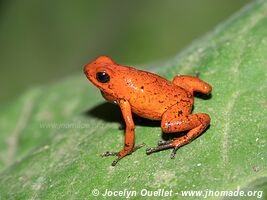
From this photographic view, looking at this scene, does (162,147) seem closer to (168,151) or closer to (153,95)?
(168,151)

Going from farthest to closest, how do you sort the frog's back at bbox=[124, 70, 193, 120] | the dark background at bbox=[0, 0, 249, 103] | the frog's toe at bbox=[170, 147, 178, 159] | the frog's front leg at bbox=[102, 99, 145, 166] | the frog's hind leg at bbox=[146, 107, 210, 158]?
the dark background at bbox=[0, 0, 249, 103], the frog's back at bbox=[124, 70, 193, 120], the frog's front leg at bbox=[102, 99, 145, 166], the frog's hind leg at bbox=[146, 107, 210, 158], the frog's toe at bbox=[170, 147, 178, 159]

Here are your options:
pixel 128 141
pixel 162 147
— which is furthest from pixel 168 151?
pixel 128 141

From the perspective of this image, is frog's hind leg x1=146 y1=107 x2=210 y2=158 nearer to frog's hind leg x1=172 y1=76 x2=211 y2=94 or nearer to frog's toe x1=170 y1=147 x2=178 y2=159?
A: frog's toe x1=170 y1=147 x2=178 y2=159

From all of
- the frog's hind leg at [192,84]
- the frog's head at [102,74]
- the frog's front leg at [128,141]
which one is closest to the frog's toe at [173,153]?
the frog's front leg at [128,141]

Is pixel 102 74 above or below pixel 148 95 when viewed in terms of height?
above

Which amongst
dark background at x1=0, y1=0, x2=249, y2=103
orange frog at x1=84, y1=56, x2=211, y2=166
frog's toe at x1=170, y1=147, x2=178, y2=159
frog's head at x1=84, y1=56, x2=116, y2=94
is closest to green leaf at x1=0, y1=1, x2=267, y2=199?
frog's toe at x1=170, y1=147, x2=178, y2=159

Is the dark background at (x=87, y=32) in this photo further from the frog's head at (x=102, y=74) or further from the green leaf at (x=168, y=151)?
the frog's head at (x=102, y=74)

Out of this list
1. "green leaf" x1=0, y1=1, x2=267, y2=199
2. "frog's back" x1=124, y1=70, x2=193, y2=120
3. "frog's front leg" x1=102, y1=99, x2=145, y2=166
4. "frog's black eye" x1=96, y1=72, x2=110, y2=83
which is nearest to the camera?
"green leaf" x1=0, y1=1, x2=267, y2=199
